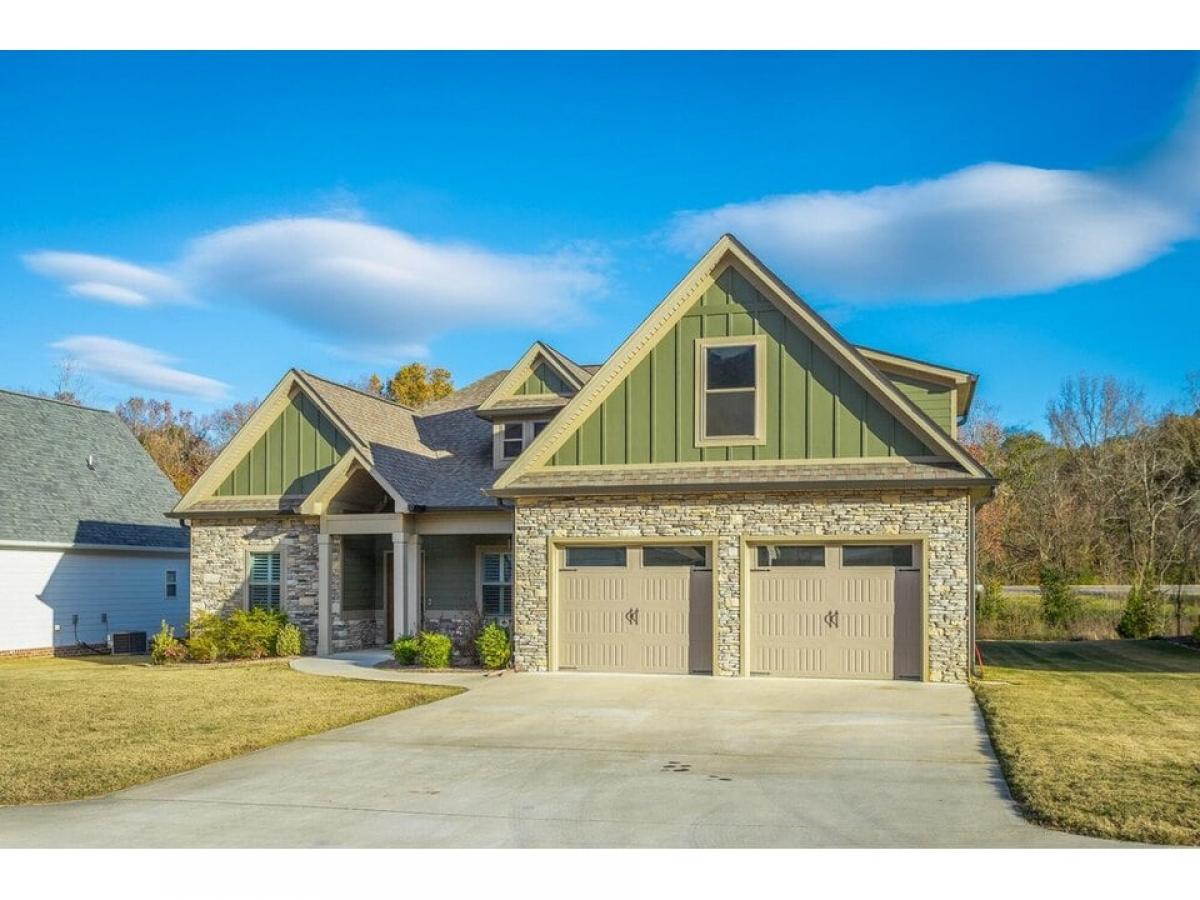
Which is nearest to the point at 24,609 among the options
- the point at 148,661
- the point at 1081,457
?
the point at 148,661

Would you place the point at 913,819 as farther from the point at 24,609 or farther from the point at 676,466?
the point at 24,609

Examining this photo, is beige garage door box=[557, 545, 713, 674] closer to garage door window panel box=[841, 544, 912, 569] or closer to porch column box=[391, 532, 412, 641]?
garage door window panel box=[841, 544, 912, 569]

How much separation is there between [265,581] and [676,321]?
1120 cm

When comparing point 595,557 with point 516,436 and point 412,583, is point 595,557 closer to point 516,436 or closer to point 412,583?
point 412,583

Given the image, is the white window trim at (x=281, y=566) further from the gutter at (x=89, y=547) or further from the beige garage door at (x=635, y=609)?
the beige garage door at (x=635, y=609)

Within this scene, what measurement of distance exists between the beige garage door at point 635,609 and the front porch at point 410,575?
3448 mm

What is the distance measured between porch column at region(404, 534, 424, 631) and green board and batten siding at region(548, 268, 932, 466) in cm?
466

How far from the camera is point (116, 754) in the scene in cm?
1165

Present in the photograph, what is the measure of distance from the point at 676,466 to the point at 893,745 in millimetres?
7872

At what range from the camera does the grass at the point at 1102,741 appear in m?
8.51

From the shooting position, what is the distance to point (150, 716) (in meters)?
14.6

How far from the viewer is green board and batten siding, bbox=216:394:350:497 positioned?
24531 mm

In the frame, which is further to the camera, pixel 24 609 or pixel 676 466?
pixel 24 609

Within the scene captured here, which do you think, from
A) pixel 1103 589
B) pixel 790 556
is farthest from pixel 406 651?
pixel 1103 589
